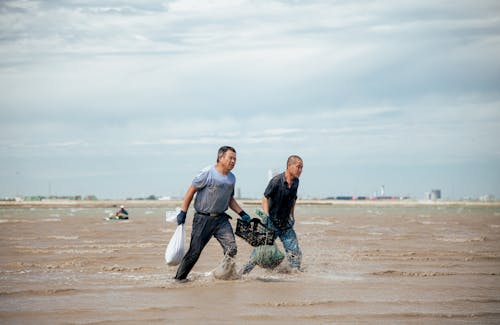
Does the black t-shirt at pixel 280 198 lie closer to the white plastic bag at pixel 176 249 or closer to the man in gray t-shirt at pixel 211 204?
the man in gray t-shirt at pixel 211 204

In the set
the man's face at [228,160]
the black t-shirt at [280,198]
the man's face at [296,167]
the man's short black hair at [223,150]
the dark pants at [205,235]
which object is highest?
the man's short black hair at [223,150]

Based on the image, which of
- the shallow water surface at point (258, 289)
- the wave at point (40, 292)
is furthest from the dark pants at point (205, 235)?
the wave at point (40, 292)

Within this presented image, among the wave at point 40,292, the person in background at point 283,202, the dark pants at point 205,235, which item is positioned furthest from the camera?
the person in background at point 283,202

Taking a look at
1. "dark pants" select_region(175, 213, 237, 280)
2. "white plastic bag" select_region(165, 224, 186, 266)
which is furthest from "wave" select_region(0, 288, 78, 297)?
"dark pants" select_region(175, 213, 237, 280)

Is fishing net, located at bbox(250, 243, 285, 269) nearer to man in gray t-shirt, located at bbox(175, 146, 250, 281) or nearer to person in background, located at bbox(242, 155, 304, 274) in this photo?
person in background, located at bbox(242, 155, 304, 274)

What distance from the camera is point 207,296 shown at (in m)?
8.45

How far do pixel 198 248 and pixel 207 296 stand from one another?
4.09ft

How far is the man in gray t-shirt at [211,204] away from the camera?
9.38 m

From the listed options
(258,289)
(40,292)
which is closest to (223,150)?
(258,289)

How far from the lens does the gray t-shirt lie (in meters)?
9.35

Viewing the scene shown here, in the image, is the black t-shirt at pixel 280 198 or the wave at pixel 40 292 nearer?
the wave at pixel 40 292

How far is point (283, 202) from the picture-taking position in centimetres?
1034

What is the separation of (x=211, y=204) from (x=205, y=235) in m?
0.43

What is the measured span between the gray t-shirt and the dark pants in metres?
0.14
